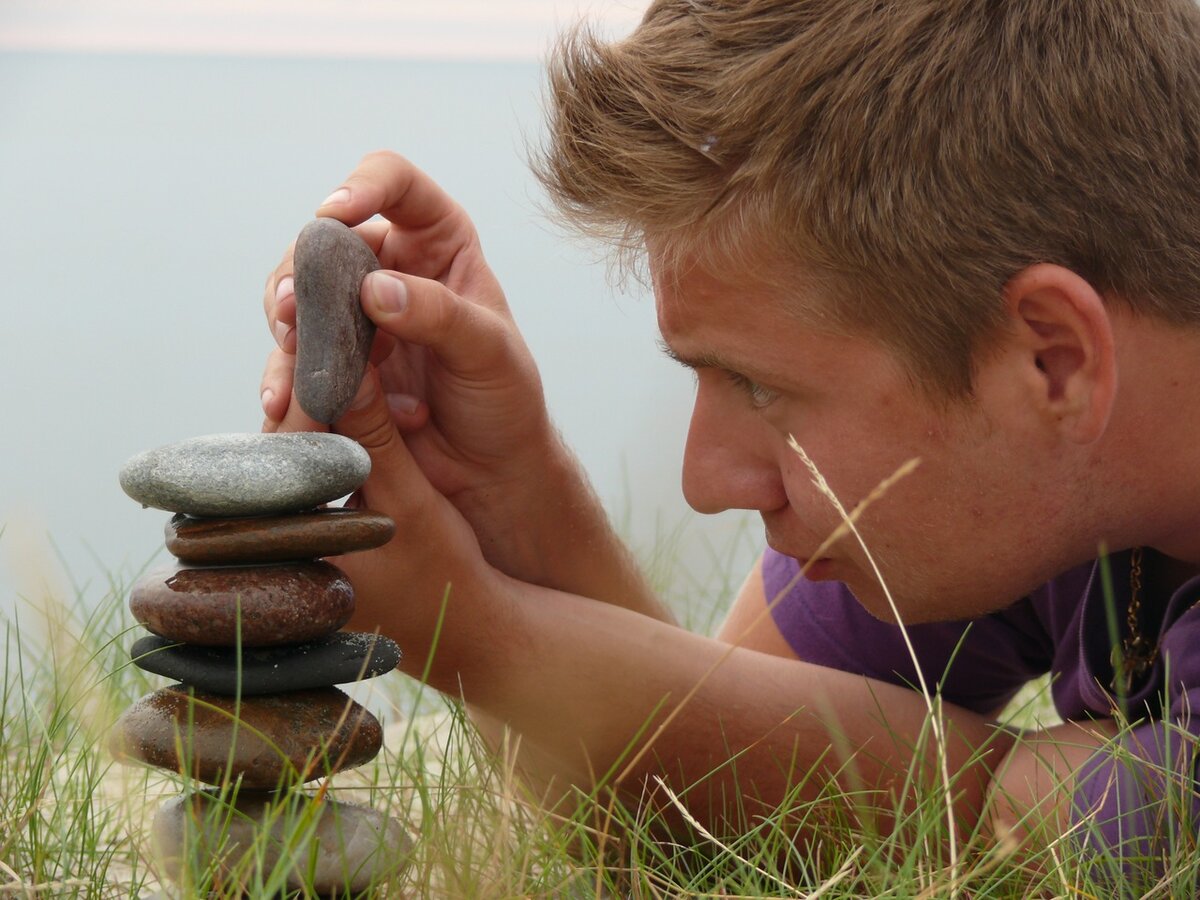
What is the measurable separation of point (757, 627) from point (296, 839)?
4.28 feet

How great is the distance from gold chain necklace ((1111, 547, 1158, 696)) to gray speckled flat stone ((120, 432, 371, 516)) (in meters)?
1.25

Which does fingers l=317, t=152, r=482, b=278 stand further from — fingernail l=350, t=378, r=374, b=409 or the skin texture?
fingernail l=350, t=378, r=374, b=409

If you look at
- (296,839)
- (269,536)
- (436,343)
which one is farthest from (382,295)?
(296,839)

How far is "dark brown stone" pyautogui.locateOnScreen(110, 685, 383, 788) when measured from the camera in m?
1.50

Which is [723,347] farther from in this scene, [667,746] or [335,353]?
[667,746]

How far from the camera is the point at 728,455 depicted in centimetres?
190

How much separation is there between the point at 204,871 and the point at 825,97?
3.97ft

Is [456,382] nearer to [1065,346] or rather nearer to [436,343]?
[436,343]

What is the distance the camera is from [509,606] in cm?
205

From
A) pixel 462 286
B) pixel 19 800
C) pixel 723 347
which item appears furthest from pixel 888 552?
pixel 19 800

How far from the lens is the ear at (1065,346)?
5.57 ft

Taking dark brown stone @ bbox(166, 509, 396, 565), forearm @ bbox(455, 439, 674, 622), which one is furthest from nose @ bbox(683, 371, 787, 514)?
dark brown stone @ bbox(166, 509, 396, 565)

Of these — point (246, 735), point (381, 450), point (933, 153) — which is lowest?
point (246, 735)

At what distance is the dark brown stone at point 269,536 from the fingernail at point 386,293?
29 centimetres
